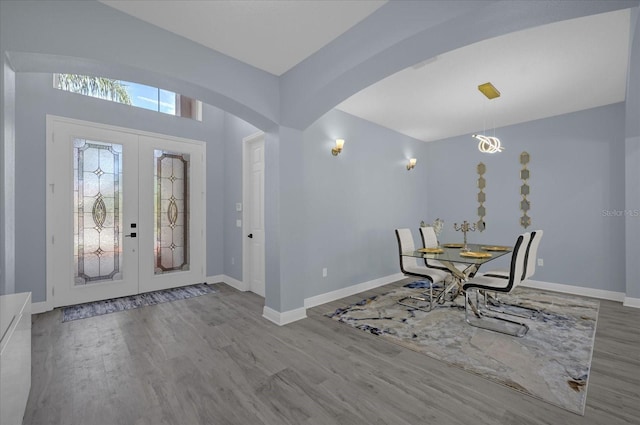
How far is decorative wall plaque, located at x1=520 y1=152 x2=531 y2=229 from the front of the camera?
16.3ft

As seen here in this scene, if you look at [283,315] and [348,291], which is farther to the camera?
[348,291]

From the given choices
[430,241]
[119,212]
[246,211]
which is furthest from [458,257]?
[119,212]

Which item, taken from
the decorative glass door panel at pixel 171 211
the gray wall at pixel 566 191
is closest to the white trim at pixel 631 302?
the gray wall at pixel 566 191

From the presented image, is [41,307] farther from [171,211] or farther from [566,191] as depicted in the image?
[566,191]

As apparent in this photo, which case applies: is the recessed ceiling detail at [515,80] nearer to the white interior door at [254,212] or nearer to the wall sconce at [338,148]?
the wall sconce at [338,148]

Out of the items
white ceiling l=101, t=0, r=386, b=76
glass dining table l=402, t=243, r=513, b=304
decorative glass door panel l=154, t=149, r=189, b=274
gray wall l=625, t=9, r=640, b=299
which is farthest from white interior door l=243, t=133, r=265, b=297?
gray wall l=625, t=9, r=640, b=299

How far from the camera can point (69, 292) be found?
3.79m

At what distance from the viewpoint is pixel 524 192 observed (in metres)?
5.00

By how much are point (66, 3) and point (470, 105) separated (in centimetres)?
461

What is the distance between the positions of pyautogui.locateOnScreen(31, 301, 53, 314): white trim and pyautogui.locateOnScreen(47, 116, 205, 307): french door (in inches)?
3.0

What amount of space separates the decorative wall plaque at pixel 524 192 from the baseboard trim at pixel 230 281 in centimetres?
489

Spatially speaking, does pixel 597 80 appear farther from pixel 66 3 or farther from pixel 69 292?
pixel 69 292

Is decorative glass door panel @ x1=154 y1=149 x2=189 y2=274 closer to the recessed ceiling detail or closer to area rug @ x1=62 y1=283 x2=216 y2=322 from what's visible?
area rug @ x1=62 y1=283 x2=216 y2=322

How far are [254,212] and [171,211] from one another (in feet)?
4.65
